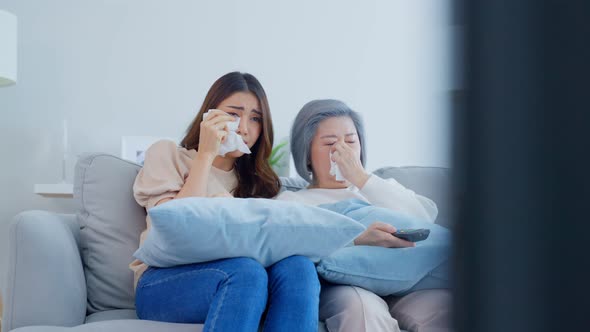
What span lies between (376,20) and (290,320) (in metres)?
2.32

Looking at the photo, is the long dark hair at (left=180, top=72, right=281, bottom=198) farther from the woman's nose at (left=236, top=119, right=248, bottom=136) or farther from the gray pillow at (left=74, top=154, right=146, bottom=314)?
the gray pillow at (left=74, top=154, right=146, bottom=314)

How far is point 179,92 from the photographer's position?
2.77 metres

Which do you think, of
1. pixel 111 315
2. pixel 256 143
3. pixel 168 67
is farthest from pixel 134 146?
pixel 111 315

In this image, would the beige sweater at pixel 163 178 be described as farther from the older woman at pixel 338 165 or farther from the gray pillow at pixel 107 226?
the older woman at pixel 338 165

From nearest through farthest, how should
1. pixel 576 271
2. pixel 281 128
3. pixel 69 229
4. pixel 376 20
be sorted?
A: pixel 576 271, pixel 69 229, pixel 281 128, pixel 376 20

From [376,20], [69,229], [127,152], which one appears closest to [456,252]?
[69,229]

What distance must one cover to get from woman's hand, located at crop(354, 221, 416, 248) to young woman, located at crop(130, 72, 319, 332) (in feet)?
0.73

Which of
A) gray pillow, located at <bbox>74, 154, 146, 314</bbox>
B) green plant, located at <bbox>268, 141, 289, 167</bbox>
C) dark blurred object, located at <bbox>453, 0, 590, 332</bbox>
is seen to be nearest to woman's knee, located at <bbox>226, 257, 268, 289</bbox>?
gray pillow, located at <bbox>74, 154, 146, 314</bbox>

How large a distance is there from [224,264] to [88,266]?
1.63 feet

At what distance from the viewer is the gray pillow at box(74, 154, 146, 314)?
4.76 feet

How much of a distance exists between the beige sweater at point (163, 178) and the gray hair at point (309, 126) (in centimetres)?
27

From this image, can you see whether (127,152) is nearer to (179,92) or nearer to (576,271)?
(179,92)

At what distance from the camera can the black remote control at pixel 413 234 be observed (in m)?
1.26

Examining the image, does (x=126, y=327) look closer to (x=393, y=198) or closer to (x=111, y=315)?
(x=111, y=315)
